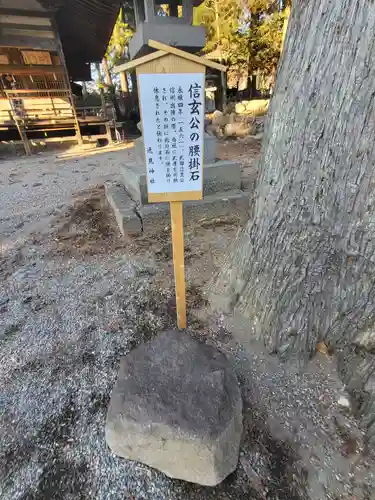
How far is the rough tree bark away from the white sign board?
0.48 m

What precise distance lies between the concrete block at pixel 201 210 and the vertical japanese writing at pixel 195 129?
1.69 m

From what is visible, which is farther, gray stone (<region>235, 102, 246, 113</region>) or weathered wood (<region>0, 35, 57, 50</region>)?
gray stone (<region>235, 102, 246, 113</region>)

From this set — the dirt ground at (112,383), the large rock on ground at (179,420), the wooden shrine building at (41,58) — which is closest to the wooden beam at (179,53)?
the large rock on ground at (179,420)

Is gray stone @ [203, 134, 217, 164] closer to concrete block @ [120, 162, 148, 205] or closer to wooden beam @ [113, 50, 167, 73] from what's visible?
concrete block @ [120, 162, 148, 205]

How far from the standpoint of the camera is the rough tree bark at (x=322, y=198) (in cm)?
124

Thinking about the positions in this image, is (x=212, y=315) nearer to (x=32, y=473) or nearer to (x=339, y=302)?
(x=339, y=302)

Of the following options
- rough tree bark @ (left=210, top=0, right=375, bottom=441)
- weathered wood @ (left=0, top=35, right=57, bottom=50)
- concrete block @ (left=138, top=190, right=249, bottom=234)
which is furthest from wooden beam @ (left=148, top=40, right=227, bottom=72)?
weathered wood @ (left=0, top=35, right=57, bottom=50)

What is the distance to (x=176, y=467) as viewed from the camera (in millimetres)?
1242

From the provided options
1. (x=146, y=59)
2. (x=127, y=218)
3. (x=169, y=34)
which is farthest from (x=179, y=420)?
(x=169, y=34)

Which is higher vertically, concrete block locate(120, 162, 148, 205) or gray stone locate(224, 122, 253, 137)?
concrete block locate(120, 162, 148, 205)

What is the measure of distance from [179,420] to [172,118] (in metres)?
1.48

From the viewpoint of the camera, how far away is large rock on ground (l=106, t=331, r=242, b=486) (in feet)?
3.94

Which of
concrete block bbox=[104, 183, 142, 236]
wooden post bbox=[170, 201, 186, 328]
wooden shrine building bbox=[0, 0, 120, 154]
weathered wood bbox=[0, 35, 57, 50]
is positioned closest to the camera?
wooden post bbox=[170, 201, 186, 328]

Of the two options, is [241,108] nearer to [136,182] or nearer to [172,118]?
[136,182]
